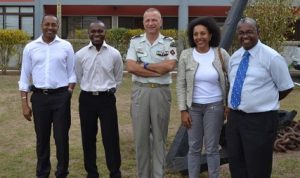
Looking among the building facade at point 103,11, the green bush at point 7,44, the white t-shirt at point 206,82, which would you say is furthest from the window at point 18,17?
the white t-shirt at point 206,82

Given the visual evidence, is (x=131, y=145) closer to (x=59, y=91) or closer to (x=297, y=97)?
(x=59, y=91)

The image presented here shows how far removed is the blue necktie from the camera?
4.38 meters

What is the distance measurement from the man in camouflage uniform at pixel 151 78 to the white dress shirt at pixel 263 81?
954 millimetres

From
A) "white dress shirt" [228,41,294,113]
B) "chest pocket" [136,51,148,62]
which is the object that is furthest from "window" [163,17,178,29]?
"white dress shirt" [228,41,294,113]

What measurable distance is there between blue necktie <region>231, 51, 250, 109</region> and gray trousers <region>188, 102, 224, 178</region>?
51 cm

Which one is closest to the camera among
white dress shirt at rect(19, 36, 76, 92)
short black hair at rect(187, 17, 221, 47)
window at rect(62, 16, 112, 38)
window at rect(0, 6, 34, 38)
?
short black hair at rect(187, 17, 221, 47)

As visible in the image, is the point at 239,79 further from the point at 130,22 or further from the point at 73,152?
the point at 130,22

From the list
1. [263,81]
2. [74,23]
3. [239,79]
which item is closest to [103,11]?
[74,23]

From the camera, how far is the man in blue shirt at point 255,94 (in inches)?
170

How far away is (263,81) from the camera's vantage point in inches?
170

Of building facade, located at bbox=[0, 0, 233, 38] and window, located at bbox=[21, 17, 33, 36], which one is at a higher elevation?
building facade, located at bbox=[0, 0, 233, 38]

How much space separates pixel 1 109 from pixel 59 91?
6284 mm

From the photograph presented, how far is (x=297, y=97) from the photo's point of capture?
14.1 meters

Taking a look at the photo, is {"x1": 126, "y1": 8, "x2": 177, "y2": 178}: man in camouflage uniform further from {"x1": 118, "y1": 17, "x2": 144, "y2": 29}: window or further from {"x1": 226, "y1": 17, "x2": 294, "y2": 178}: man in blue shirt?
{"x1": 118, "y1": 17, "x2": 144, "y2": 29}: window
